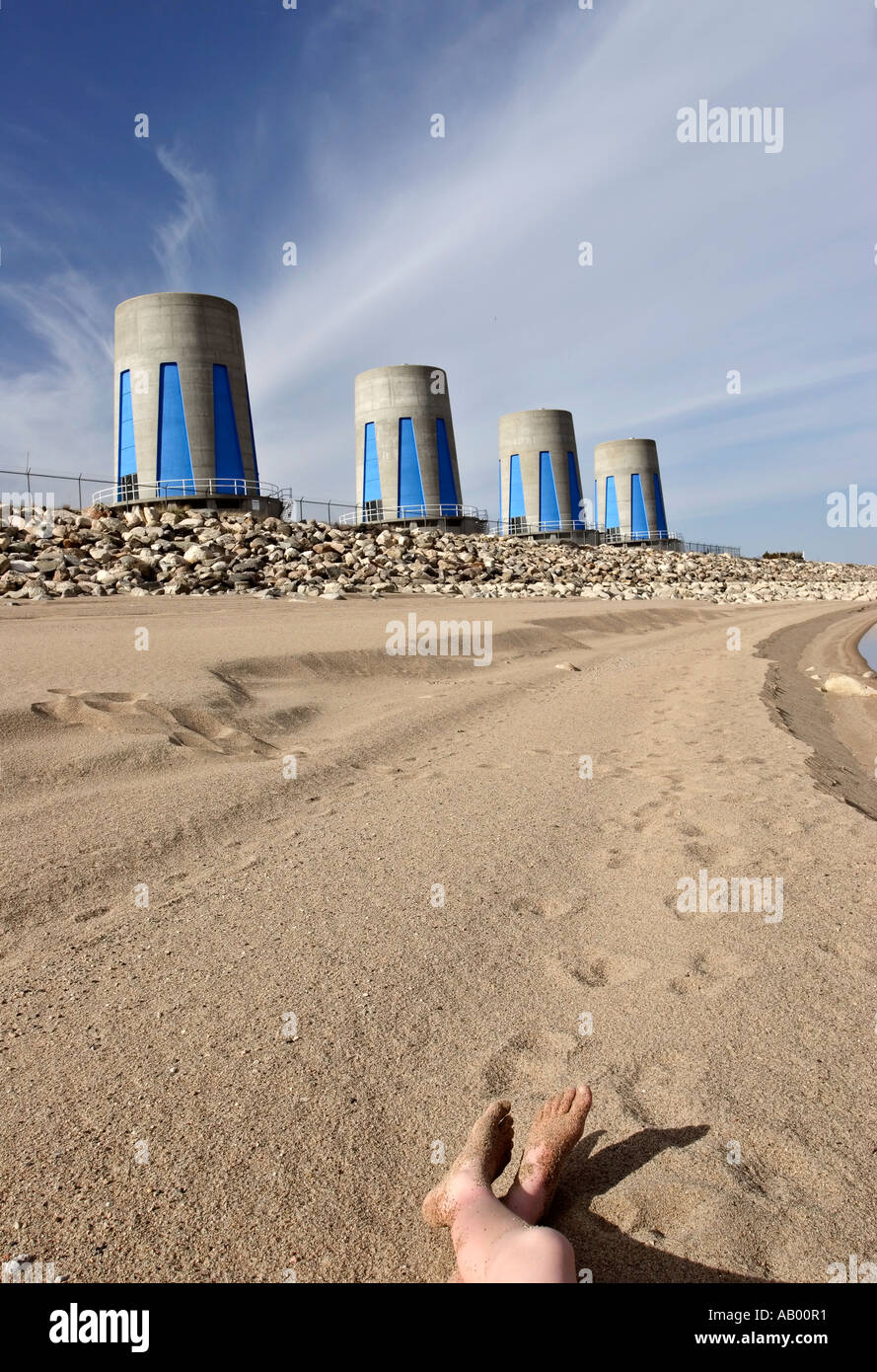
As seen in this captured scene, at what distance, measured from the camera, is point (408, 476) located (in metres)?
38.1

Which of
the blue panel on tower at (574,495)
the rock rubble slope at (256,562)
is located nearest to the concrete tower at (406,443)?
the rock rubble slope at (256,562)

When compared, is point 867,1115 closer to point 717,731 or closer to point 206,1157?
point 206,1157

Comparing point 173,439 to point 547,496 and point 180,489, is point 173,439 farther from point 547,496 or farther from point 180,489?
point 547,496

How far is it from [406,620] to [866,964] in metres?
11.7

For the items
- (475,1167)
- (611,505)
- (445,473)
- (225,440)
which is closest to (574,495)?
(611,505)

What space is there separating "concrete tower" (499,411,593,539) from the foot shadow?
47.2m

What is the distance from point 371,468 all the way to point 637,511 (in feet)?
85.6

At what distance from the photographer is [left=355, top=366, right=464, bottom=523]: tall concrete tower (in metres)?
37.9

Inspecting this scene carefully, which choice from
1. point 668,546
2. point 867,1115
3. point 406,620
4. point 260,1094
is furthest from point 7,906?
point 668,546

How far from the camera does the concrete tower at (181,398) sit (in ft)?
91.5

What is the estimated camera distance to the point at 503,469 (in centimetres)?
5012

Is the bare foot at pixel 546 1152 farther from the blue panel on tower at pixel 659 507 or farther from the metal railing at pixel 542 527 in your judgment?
the blue panel on tower at pixel 659 507

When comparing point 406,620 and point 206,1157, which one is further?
point 406,620

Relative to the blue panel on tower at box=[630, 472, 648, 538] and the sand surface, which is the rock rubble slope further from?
the blue panel on tower at box=[630, 472, 648, 538]
